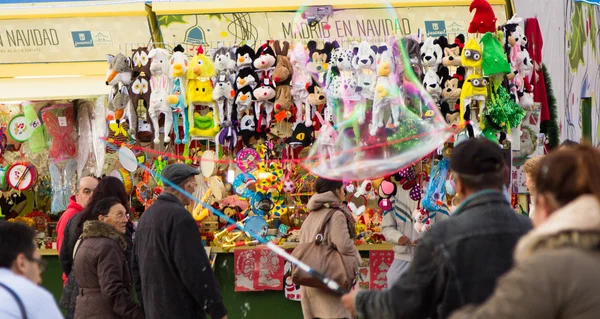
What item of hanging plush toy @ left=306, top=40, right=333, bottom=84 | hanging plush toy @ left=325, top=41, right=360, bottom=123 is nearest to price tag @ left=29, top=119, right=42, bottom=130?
hanging plush toy @ left=306, top=40, right=333, bottom=84

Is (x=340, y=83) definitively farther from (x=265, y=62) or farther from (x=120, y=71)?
(x=120, y=71)

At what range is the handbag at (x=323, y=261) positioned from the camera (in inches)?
254

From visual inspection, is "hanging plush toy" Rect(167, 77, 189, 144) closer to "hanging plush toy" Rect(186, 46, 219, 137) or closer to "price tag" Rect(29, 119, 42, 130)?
"hanging plush toy" Rect(186, 46, 219, 137)

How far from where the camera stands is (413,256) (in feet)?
14.1

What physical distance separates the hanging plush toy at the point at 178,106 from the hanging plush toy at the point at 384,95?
5.77 ft

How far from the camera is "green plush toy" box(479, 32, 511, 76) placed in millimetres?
7504

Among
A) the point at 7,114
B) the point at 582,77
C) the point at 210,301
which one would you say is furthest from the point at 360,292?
the point at 582,77

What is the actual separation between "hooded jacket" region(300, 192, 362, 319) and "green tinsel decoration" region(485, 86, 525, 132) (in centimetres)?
170

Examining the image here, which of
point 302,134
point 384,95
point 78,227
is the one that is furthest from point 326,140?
point 78,227

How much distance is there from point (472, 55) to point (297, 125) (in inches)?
66.3

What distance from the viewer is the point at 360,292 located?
373 centimetres

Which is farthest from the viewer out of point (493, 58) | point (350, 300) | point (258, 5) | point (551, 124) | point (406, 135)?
point (258, 5)

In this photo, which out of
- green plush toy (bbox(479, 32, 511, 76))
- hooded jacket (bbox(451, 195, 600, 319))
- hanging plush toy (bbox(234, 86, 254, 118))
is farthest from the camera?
hanging plush toy (bbox(234, 86, 254, 118))

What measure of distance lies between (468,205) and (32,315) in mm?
1764
